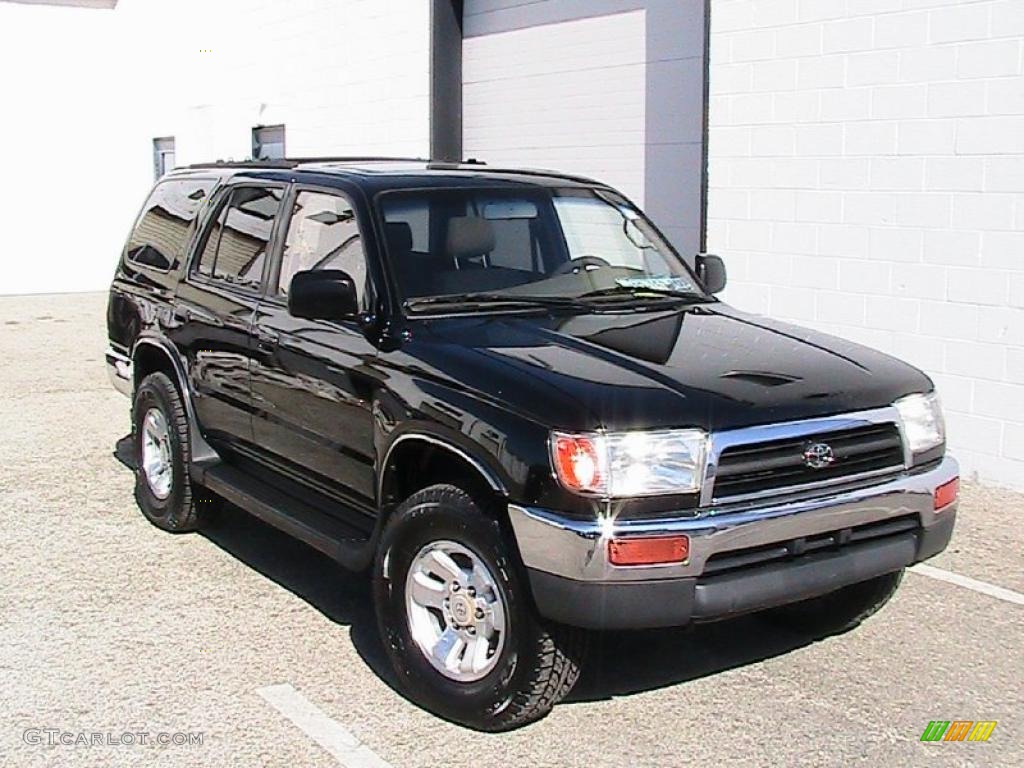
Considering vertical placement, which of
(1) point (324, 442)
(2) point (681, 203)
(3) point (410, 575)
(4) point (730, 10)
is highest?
(4) point (730, 10)

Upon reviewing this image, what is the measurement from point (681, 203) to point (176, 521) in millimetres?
5180

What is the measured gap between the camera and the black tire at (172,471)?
641cm

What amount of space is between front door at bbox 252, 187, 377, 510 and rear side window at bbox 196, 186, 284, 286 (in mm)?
196

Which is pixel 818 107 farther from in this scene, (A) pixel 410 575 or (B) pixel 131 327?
(A) pixel 410 575

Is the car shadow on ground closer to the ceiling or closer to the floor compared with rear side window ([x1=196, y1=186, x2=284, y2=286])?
closer to the floor

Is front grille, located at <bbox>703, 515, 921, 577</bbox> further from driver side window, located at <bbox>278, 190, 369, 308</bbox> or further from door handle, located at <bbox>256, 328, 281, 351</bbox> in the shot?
door handle, located at <bbox>256, 328, 281, 351</bbox>

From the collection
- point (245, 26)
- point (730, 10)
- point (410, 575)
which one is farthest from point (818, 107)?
point (245, 26)

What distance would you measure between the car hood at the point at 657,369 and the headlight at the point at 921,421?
0.05m

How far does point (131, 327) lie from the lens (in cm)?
712

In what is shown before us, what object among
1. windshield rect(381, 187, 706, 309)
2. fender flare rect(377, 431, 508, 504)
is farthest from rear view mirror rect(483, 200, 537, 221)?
fender flare rect(377, 431, 508, 504)

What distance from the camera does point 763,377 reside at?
14.2 feet

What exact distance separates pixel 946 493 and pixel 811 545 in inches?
27.7

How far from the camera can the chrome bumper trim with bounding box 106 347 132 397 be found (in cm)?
723

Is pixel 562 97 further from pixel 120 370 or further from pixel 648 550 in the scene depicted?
pixel 648 550
